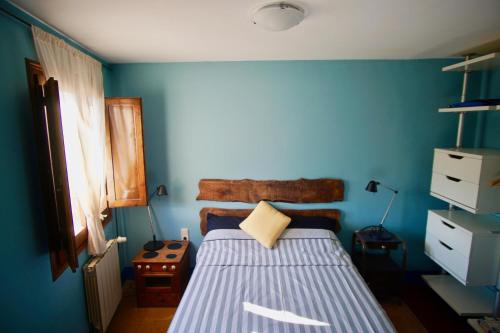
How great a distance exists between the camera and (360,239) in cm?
256

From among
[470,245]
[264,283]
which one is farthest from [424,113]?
[264,283]

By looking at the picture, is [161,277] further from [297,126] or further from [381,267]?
[381,267]

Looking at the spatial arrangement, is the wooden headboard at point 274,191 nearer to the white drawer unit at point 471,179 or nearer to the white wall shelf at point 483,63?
the white drawer unit at point 471,179

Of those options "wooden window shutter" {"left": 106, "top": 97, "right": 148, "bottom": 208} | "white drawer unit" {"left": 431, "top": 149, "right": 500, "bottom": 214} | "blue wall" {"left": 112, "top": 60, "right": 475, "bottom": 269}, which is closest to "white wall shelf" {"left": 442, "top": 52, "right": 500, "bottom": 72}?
"blue wall" {"left": 112, "top": 60, "right": 475, "bottom": 269}

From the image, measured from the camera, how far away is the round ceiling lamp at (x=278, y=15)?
54.9 inches

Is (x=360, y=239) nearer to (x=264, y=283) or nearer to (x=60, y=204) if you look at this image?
(x=264, y=283)

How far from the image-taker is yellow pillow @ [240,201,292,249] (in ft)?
8.02

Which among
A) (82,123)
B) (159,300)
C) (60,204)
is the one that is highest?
(82,123)

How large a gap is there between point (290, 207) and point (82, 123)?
2.04 m

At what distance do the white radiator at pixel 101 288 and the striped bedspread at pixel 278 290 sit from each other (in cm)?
81

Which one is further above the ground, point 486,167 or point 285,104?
point 285,104

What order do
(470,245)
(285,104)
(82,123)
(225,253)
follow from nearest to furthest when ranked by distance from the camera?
(82,123) < (470,245) < (225,253) < (285,104)

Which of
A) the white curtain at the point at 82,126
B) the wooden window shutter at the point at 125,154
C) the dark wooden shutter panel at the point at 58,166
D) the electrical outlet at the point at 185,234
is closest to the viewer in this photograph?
the dark wooden shutter panel at the point at 58,166

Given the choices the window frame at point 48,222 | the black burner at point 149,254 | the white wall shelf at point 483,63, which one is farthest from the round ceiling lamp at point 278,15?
the black burner at point 149,254
